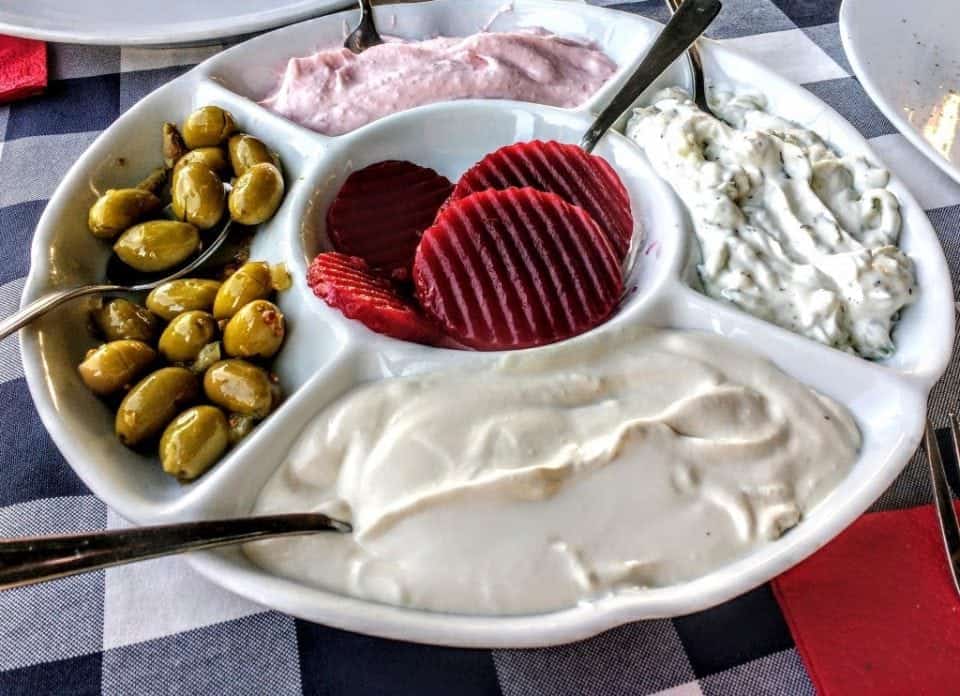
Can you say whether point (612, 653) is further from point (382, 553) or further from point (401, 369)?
point (401, 369)

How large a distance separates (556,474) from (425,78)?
947 mm

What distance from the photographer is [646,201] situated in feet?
4.71

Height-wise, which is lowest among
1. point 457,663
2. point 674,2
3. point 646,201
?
point 457,663

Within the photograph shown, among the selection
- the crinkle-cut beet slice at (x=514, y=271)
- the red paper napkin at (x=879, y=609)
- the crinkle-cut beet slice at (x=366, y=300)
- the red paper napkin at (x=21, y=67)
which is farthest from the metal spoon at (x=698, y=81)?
the red paper napkin at (x=21, y=67)

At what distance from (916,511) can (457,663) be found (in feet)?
2.10

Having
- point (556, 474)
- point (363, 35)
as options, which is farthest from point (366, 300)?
point (363, 35)

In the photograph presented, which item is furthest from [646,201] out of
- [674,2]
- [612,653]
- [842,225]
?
[612,653]

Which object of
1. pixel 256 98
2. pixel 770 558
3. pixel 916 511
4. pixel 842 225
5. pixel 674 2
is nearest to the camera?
pixel 770 558

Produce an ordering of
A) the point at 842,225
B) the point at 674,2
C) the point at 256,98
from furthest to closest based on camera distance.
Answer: the point at 674,2
the point at 256,98
the point at 842,225

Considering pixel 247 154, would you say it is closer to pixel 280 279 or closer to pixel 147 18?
pixel 280 279

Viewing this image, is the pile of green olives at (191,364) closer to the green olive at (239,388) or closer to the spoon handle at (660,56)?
the green olive at (239,388)

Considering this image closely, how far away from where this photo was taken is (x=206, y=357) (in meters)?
1.17

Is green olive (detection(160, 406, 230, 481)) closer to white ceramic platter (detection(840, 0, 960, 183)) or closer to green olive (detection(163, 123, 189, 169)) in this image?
green olive (detection(163, 123, 189, 169))

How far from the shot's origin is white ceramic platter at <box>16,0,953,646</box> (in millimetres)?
895
